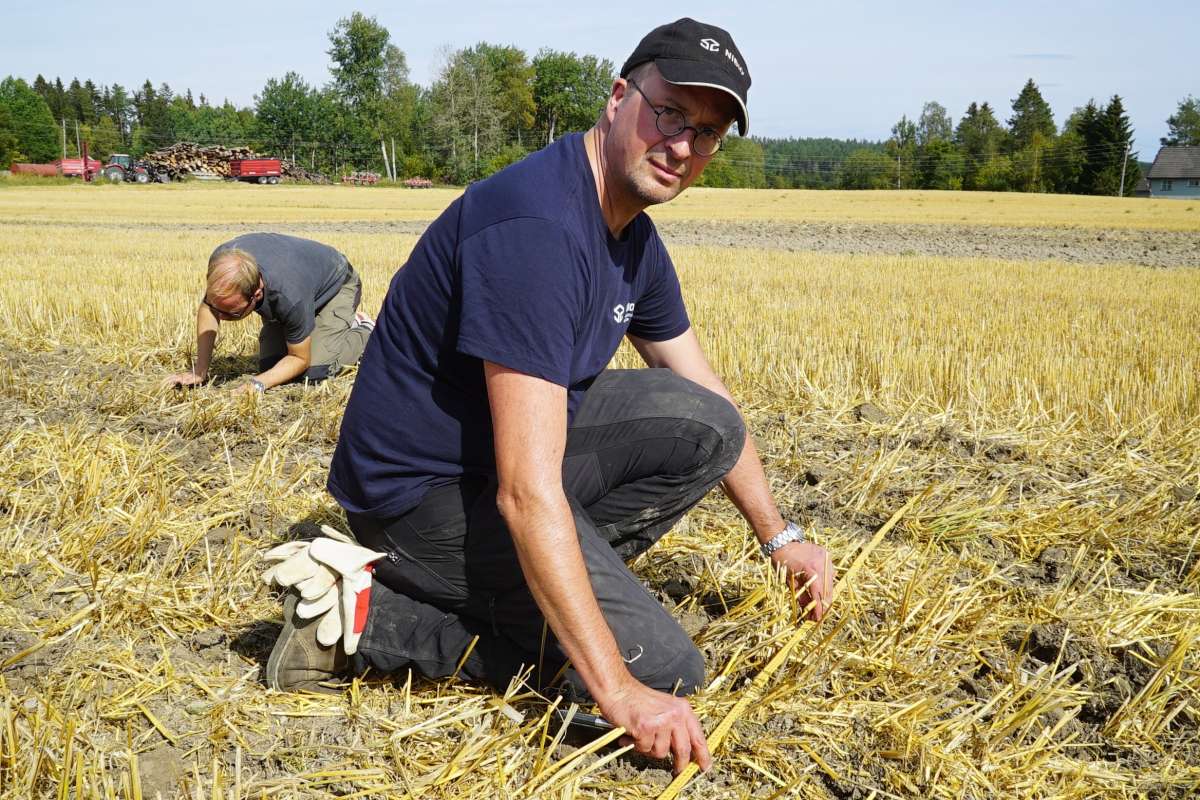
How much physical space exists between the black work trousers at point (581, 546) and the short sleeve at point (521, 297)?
0.53 meters

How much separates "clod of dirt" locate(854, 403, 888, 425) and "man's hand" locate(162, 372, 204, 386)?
3690 millimetres

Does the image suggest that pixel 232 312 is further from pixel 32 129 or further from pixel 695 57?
pixel 32 129

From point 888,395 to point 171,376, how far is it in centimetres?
408

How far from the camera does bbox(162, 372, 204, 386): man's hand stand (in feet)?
17.2

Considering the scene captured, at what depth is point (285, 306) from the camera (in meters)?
5.23

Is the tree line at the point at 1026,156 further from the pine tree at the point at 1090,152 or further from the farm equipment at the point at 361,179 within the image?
the farm equipment at the point at 361,179

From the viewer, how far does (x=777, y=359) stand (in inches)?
245

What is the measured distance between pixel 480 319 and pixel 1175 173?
81379mm

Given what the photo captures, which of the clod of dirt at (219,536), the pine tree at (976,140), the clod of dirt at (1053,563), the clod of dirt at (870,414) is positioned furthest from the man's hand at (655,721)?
the pine tree at (976,140)

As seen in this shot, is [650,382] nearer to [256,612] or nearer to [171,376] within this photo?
[256,612]

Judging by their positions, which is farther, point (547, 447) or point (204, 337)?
point (204, 337)

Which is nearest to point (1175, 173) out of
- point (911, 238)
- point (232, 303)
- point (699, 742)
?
point (911, 238)

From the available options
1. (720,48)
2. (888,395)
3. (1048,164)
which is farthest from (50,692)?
(1048,164)

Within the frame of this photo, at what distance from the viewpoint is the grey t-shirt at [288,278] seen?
5199 millimetres
